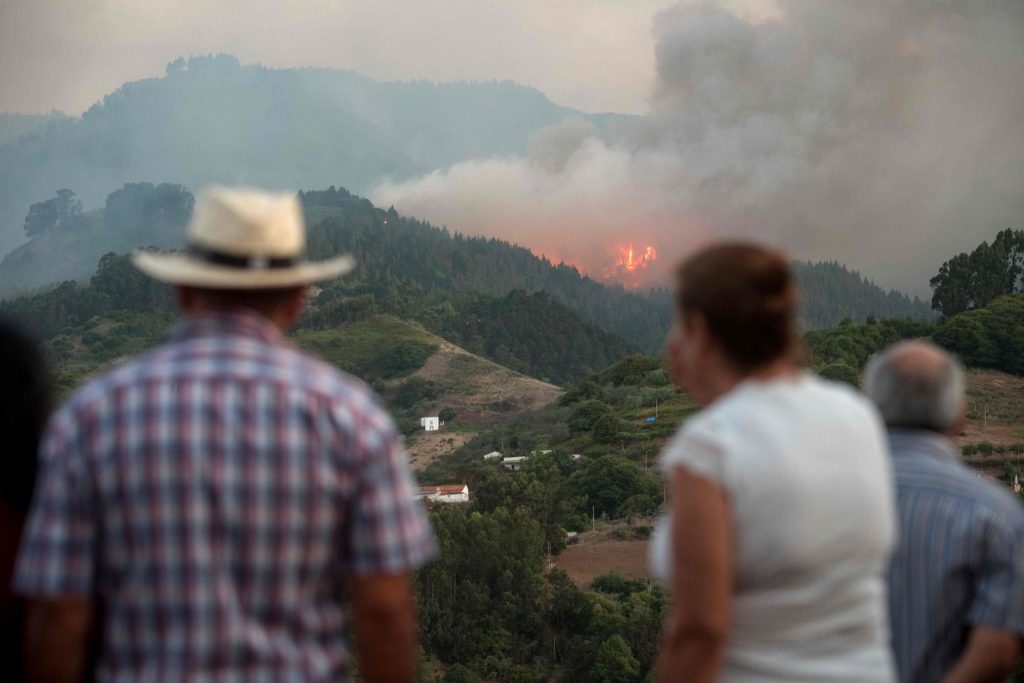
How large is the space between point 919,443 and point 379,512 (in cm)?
140

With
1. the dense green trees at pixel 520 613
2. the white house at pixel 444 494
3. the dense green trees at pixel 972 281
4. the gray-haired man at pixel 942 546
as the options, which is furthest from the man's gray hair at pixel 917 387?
the dense green trees at pixel 972 281

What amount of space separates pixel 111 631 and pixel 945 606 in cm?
178

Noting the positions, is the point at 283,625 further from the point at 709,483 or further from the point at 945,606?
the point at 945,606

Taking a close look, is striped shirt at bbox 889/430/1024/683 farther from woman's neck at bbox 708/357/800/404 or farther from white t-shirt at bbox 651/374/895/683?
woman's neck at bbox 708/357/800/404

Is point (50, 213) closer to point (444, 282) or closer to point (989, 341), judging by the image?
point (444, 282)

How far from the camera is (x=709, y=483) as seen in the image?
1.87m

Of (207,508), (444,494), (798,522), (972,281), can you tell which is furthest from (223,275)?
(972,281)

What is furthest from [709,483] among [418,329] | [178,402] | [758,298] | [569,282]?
[569,282]

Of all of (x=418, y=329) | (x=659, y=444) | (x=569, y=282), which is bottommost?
(x=659, y=444)

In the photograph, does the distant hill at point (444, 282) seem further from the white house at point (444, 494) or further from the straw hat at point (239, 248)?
the straw hat at point (239, 248)

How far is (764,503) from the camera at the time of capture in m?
1.91

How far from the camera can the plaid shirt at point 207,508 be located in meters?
1.74

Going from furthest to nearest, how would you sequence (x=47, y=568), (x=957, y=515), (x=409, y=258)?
(x=409, y=258) → (x=957, y=515) → (x=47, y=568)

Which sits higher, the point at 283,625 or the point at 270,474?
the point at 270,474
